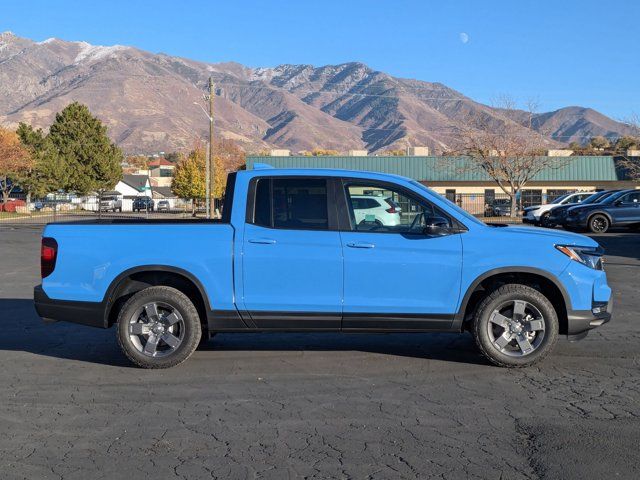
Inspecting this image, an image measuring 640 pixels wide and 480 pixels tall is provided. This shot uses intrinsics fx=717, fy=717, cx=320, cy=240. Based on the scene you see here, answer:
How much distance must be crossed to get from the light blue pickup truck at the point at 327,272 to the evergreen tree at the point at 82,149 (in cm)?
6715

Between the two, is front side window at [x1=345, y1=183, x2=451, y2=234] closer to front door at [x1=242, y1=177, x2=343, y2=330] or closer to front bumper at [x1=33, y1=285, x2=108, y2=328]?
front door at [x1=242, y1=177, x2=343, y2=330]

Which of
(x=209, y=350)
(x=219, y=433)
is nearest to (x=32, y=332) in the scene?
(x=209, y=350)

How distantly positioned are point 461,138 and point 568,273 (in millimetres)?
43327

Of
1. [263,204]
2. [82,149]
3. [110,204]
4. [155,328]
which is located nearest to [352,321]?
[263,204]

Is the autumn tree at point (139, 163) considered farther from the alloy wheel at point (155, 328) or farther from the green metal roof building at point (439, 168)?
the alloy wheel at point (155, 328)

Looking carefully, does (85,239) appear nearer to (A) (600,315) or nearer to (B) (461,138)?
(A) (600,315)

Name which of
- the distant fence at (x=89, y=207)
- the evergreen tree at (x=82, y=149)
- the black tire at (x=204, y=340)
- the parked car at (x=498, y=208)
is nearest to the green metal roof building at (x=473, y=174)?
the parked car at (x=498, y=208)

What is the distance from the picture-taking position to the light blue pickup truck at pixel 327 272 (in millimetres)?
6883

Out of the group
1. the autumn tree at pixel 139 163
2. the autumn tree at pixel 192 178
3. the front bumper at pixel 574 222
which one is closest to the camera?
the front bumper at pixel 574 222

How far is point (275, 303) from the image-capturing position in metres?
6.93

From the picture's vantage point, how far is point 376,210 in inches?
281

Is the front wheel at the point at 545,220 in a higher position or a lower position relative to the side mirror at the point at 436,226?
higher

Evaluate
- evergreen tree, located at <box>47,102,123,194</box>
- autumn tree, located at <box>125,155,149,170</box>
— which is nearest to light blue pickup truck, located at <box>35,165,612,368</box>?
evergreen tree, located at <box>47,102,123,194</box>

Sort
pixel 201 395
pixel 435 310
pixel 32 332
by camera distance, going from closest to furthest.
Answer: pixel 201 395 < pixel 435 310 < pixel 32 332
